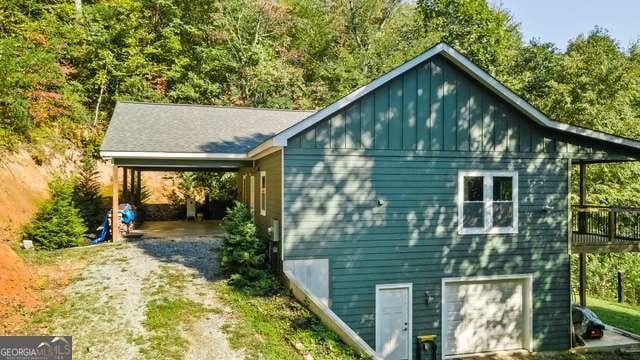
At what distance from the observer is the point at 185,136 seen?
51.0ft

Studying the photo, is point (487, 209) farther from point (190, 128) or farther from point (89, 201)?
point (89, 201)

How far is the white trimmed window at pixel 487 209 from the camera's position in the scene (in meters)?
11.2

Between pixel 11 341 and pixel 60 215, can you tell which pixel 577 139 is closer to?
pixel 11 341

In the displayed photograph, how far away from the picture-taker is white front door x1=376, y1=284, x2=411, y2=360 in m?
10.6

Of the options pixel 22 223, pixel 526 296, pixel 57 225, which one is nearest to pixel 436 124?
pixel 526 296

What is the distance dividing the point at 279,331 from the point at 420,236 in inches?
173

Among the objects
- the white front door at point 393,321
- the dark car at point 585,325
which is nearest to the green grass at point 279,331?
the white front door at point 393,321

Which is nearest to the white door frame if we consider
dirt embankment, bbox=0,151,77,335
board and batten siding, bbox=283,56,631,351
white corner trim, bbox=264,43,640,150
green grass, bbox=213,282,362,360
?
board and batten siding, bbox=283,56,631,351

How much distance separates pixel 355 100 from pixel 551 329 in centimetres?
820

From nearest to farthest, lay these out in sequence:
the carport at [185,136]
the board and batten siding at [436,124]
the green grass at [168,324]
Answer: the green grass at [168,324] → the board and batten siding at [436,124] → the carport at [185,136]

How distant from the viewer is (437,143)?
1107cm

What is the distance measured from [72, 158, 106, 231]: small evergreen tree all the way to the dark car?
687 inches

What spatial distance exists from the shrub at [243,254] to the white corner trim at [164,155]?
3.12 m

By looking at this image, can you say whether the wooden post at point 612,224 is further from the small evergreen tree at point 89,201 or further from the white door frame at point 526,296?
the small evergreen tree at point 89,201
